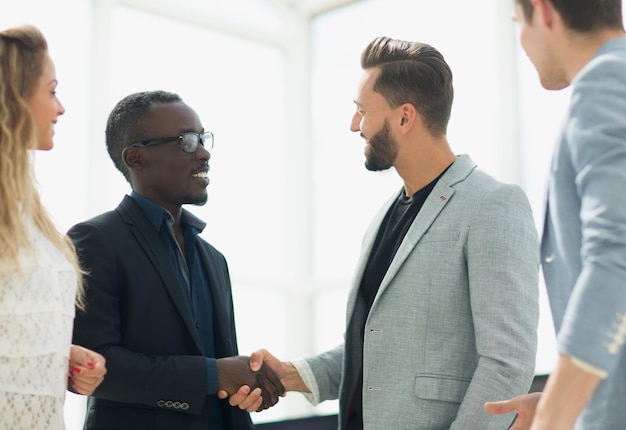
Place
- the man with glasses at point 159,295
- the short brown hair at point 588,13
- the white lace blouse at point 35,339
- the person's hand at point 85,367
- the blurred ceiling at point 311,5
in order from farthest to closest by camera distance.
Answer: the blurred ceiling at point 311,5
the man with glasses at point 159,295
the person's hand at point 85,367
the white lace blouse at point 35,339
the short brown hair at point 588,13

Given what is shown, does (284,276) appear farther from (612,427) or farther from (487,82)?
(612,427)

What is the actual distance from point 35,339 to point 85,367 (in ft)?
0.72

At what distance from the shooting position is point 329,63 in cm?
775

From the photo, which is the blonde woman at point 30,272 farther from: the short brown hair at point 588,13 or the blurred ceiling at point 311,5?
the blurred ceiling at point 311,5

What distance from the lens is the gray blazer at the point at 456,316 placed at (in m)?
2.54

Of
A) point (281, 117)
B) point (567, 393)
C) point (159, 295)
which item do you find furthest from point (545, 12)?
point (281, 117)

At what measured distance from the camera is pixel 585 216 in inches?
63.5

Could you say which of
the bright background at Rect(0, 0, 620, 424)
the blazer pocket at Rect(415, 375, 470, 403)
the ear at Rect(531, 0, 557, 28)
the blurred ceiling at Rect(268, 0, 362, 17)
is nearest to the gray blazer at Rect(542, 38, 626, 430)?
the ear at Rect(531, 0, 557, 28)

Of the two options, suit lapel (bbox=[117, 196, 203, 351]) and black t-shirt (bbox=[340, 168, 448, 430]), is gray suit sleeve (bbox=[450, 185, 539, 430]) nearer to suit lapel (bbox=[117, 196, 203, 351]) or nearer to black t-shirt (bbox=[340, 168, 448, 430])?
black t-shirt (bbox=[340, 168, 448, 430])

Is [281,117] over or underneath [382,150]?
over

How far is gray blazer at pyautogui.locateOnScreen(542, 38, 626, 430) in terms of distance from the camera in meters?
1.56

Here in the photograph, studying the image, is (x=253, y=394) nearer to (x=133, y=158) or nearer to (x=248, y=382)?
(x=248, y=382)

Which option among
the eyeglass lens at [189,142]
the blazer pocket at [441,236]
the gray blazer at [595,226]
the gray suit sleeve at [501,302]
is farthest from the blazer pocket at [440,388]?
the eyeglass lens at [189,142]

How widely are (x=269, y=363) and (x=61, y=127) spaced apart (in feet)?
11.4
